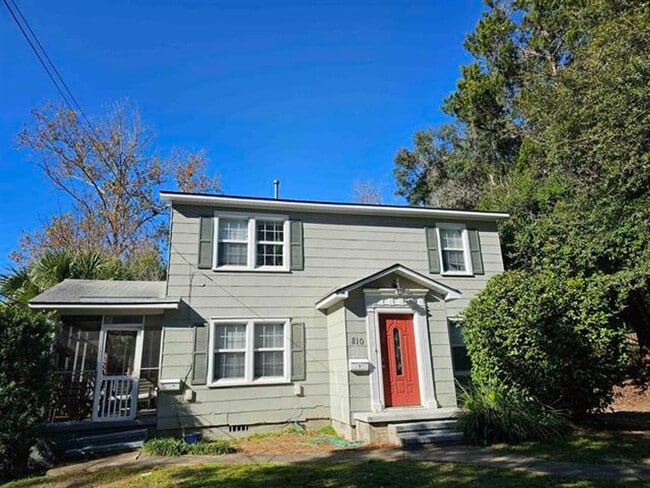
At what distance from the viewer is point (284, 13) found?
405 inches

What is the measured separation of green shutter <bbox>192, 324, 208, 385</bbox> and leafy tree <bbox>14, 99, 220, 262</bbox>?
1268 cm

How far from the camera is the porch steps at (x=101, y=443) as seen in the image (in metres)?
7.76

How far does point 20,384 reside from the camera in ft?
22.6

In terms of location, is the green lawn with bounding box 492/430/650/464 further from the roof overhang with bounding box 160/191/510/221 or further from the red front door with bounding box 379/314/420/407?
the roof overhang with bounding box 160/191/510/221

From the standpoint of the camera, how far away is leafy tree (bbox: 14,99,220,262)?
19.6 m

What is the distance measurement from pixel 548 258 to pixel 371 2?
1003 centimetres

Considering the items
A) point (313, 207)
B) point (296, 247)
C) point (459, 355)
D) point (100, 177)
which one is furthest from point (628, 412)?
point (100, 177)

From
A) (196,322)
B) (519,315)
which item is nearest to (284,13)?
(196,322)

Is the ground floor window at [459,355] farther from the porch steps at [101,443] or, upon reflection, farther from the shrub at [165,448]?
the porch steps at [101,443]

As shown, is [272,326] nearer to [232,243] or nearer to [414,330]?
[232,243]

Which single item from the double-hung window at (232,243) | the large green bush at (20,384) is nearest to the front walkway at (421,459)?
the large green bush at (20,384)

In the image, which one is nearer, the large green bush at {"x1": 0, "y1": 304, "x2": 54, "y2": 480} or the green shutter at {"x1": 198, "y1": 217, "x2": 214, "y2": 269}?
the large green bush at {"x1": 0, "y1": 304, "x2": 54, "y2": 480}

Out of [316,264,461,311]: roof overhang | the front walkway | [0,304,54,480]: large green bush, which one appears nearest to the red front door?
[316,264,461,311]: roof overhang

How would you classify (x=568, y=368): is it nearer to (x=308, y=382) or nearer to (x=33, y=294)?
(x=308, y=382)
